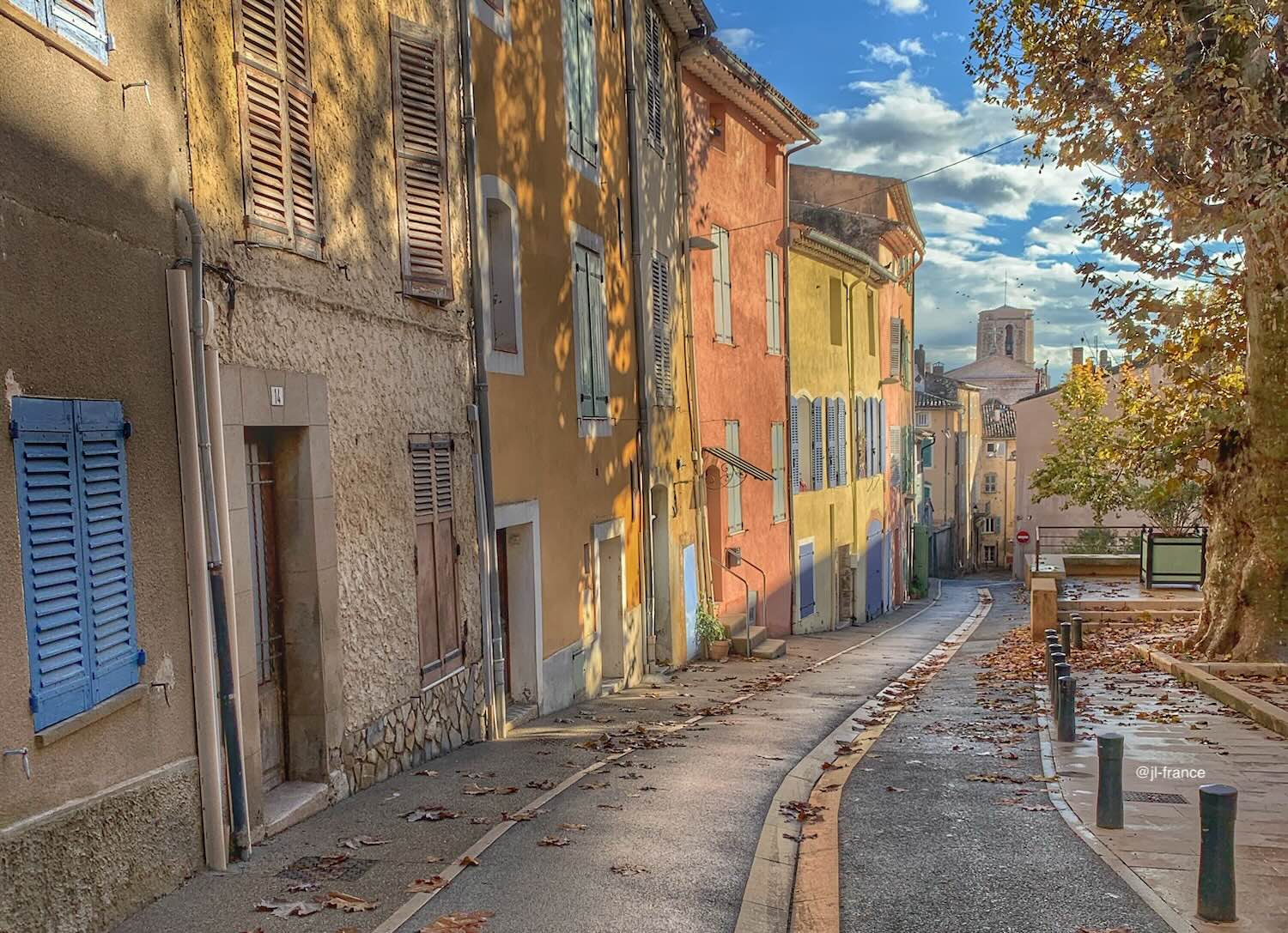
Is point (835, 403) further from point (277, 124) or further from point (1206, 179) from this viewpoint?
point (277, 124)

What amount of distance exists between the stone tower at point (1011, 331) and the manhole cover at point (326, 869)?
11458 centimetres

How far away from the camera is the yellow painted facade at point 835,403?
2542cm

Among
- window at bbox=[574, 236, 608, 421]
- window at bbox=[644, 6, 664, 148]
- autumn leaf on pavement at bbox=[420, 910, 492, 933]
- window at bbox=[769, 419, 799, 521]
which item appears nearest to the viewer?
autumn leaf on pavement at bbox=[420, 910, 492, 933]

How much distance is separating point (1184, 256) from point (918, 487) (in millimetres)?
35423

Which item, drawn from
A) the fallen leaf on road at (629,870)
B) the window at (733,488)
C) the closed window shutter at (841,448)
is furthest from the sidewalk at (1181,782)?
the closed window shutter at (841,448)

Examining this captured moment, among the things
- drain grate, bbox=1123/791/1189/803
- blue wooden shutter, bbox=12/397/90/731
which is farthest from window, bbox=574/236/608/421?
blue wooden shutter, bbox=12/397/90/731

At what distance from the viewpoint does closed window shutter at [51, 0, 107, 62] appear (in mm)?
4809

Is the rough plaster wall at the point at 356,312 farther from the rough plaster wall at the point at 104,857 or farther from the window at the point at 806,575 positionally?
the window at the point at 806,575

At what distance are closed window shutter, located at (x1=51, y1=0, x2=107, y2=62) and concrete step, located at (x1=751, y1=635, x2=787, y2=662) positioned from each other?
50.0 ft

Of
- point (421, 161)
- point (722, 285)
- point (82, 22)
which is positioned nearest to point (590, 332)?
point (421, 161)

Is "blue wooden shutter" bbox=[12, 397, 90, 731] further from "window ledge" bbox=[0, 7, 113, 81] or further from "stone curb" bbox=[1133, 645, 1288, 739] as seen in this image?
"stone curb" bbox=[1133, 645, 1288, 739]

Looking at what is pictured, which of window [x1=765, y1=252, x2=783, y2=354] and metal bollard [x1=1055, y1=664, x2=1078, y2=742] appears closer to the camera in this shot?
metal bollard [x1=1055, y1=664, x2=1078, y2=742]

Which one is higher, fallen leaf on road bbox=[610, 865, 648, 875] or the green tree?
the green tree

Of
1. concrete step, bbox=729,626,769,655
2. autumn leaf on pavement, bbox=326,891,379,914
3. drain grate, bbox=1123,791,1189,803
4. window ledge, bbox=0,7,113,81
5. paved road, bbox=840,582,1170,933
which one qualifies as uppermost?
window ledge, bbox=0,7,113,81
